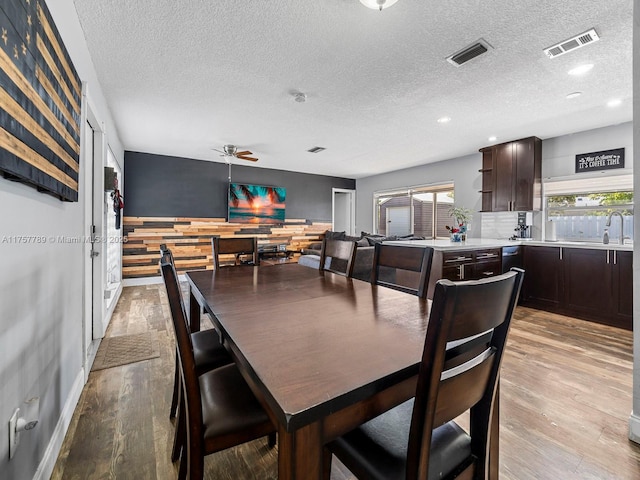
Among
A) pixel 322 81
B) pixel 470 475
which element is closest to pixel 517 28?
pixel 322 81

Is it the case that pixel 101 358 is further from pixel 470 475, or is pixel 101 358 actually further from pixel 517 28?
pixel 517 28

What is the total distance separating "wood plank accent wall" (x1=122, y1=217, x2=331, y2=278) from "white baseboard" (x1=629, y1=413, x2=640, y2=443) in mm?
6003

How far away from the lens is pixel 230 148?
196 inches

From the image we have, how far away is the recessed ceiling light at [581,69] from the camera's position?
2471 millimetres

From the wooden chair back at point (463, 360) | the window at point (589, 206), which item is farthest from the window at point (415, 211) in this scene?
the wooden chair back at point (463, 360)

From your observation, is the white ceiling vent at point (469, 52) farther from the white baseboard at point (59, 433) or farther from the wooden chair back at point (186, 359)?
the white baseboard at point (59, 433)

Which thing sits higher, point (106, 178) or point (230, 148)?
point (230, 148)

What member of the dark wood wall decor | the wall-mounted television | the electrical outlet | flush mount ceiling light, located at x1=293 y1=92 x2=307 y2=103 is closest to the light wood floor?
the electrical outlet

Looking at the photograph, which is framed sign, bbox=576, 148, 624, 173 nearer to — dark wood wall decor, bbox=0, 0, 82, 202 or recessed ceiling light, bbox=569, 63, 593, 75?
recessed ceiling light, bbox=569, 63, 593, 75

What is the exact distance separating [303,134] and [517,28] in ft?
A: 9.32

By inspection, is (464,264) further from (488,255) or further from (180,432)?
(180,432)

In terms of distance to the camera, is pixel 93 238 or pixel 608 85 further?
pixel 608 85

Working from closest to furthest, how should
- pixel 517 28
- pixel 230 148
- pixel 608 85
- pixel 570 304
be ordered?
pixel 517 28 → pixel 608 85 → pixel 570 304 → pixel 230 148

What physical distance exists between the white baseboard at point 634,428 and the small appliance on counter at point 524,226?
3.37m
